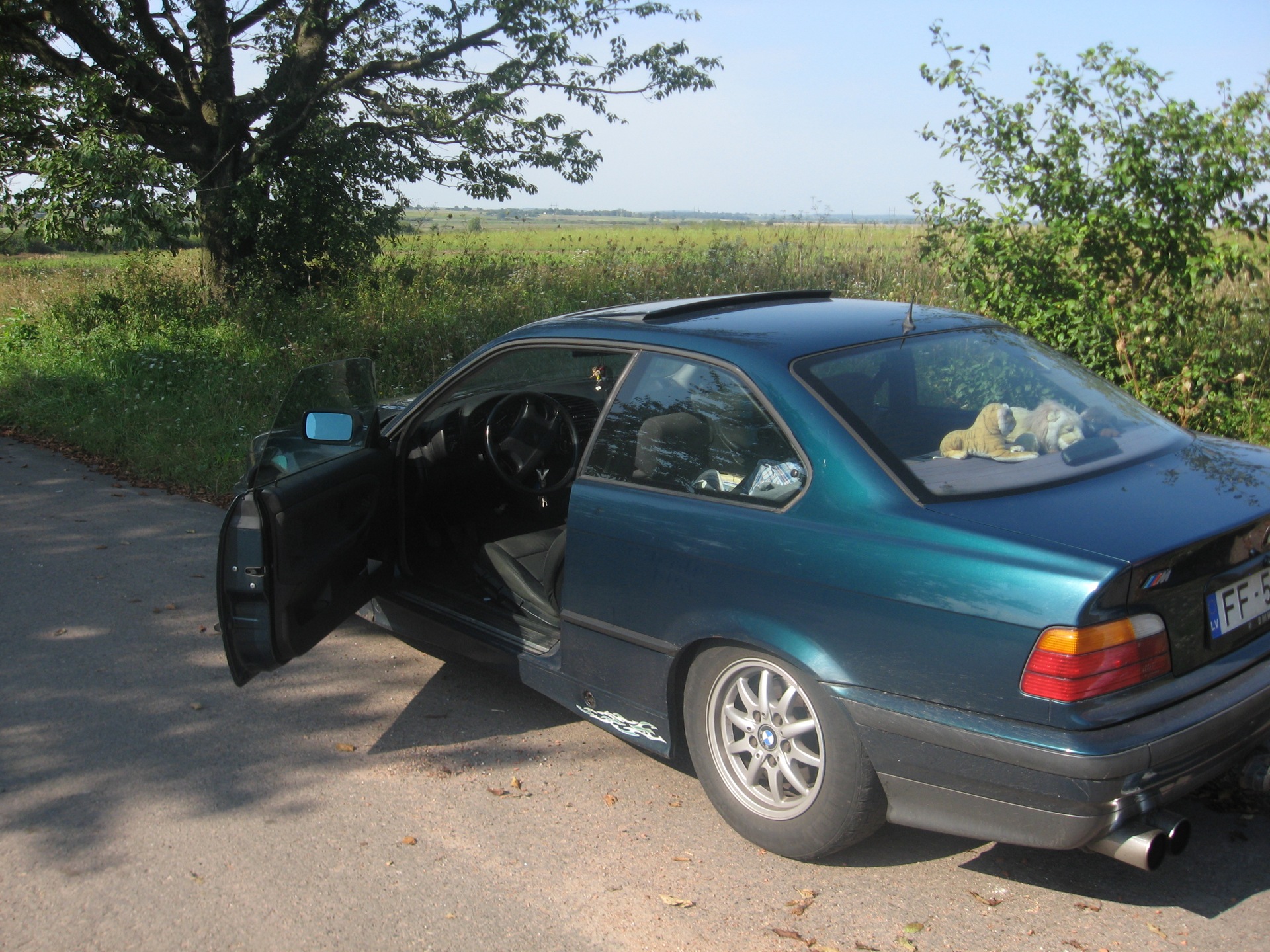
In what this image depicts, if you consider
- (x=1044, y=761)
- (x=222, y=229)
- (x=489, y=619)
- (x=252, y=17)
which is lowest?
(x=489, y=619)

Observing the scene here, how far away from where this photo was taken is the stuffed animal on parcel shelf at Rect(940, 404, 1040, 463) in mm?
3139

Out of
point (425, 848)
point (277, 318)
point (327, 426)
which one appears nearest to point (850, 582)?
point (425, 848)

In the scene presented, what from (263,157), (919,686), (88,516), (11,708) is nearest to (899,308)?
(919,686)

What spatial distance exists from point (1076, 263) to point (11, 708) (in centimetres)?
627

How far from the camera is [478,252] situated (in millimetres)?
15859

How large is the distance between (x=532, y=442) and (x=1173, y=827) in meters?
3.12

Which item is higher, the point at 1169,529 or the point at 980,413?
the point at 980,413

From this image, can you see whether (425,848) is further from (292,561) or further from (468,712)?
(292,561)

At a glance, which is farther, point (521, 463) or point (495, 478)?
point (495, 478)

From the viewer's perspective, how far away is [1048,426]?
3.35 m

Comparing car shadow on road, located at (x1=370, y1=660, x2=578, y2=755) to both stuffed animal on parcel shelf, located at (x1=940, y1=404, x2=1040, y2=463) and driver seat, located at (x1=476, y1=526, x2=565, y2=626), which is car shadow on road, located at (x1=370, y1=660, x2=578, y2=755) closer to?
driver seat, located at (x1=476, y1=526, x2=565, y2=626)

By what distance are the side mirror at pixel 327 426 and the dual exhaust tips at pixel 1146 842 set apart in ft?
9.89

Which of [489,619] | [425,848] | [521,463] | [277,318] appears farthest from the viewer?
[277,318]

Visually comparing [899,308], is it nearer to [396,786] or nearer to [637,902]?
[637,902]
